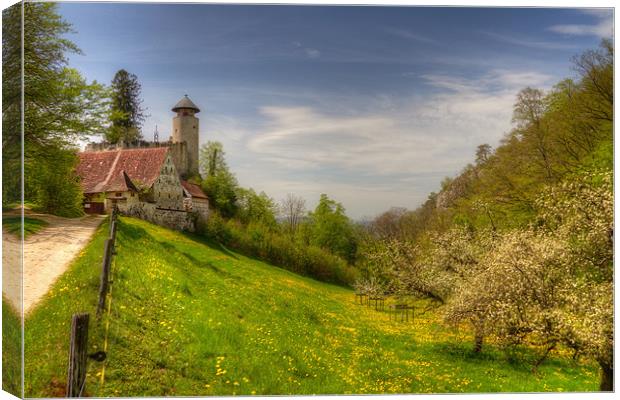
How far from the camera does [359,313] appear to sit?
9.20 meters

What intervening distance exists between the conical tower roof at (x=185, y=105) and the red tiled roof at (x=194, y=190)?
56.7 inches

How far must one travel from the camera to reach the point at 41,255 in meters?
7.11

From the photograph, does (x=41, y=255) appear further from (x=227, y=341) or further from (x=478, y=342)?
(x=478, y=342)

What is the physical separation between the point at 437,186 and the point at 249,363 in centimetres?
444

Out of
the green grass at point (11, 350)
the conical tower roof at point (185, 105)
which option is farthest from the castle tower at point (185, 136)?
the green grass at point (11, 350)

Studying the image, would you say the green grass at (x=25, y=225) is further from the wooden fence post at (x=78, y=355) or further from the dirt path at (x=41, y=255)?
the wooden fence post at (x=78, y=355)

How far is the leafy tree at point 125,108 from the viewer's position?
770cm

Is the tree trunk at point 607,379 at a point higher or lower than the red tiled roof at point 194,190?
lower

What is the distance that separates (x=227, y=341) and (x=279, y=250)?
2650 millimetres

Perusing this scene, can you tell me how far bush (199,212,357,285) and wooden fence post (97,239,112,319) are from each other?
1.97 meters

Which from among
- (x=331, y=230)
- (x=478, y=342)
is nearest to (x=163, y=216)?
(x=331, y=230)

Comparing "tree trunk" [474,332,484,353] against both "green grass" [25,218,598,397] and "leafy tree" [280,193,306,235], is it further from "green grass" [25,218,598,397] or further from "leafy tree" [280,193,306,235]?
"leafy tree" [280,193,306,235]

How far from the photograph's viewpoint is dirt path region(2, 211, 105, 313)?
269 inches

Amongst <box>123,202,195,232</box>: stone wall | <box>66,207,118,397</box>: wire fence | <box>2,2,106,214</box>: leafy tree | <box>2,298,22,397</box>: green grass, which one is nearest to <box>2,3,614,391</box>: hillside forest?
<box>2,2,106,214</box>: leafy tree
